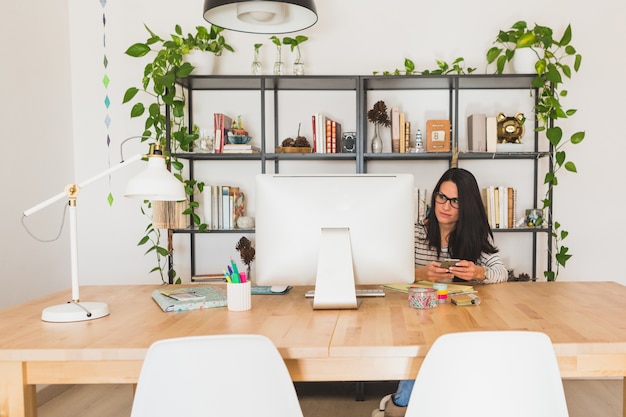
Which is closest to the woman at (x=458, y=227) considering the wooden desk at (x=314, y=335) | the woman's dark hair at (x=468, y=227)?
the woman's dark hair at (x=468, y=227)

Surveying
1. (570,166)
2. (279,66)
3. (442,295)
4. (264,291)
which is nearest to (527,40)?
(570,166)

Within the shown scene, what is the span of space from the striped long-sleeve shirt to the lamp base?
150 cm

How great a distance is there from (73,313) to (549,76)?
2.87 metres

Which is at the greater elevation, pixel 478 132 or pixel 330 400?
pixel 478 132

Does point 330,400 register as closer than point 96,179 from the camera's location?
No

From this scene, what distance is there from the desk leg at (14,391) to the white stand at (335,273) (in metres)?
0.85

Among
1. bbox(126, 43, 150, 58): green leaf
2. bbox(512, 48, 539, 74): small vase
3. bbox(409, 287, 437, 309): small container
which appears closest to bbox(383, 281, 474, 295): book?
bbox(409, 287, 437, 309): small container

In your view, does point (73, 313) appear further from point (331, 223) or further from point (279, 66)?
point (279, 66)

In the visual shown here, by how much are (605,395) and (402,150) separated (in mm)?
1825

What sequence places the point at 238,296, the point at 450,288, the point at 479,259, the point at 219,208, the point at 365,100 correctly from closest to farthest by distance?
the point at 238,296 < the point at 450,288 < the point at 479,259 < the point at 219,208 < the point at 365,100

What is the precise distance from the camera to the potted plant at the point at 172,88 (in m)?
3.18

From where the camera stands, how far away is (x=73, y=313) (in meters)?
1.56

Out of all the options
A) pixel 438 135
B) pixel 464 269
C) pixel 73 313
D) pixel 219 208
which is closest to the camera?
pixel 73 313

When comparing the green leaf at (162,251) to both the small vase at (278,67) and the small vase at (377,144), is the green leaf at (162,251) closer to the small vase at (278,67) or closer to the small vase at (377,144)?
the small vase at (278,67)
